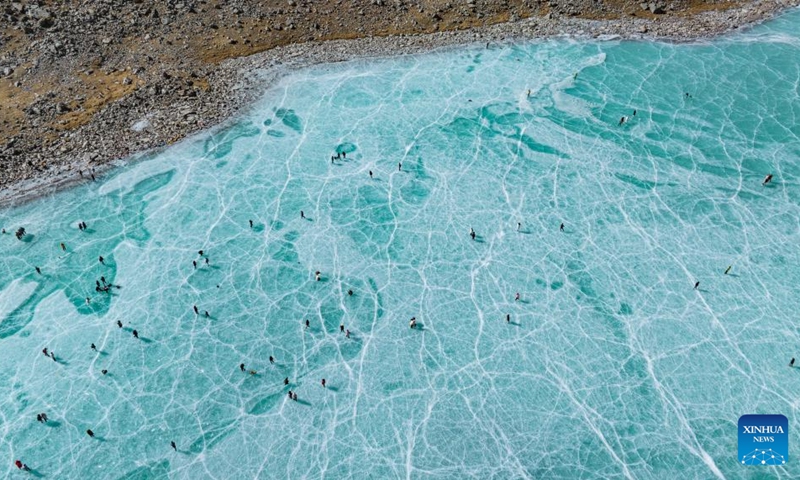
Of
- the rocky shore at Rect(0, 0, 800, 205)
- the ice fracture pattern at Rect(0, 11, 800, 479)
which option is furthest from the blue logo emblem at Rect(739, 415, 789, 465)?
the rocky shore at Rect(0, 0, 800, 205)

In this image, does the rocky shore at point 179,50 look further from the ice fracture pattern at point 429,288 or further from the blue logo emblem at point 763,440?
the blue logo emblem at point 763,440

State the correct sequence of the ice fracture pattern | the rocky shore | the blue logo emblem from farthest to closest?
the rocky shore → the ice fracture pattern → the blue logo emblem

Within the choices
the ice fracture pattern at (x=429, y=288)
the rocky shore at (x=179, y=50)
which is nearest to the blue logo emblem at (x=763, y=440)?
the ice fracture pattern at (x=429, y=288)

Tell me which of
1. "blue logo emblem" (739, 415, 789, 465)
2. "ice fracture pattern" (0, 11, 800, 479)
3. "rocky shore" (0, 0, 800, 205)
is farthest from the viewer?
"rocky shore" (0, 0, 800, 205)

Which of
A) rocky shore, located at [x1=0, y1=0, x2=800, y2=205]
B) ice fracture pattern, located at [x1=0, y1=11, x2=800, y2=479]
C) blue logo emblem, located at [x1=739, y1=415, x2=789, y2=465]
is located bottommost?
blue logo emblem, located at [x1=739, y1=415, x2=789, y2=465]

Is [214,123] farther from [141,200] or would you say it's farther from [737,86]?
[737,86]

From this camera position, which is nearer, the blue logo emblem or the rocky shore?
the blue logo emblem

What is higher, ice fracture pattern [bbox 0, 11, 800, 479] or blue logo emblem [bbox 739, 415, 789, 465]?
ice fracture pattern [bbox 0, 11, 800, 479]

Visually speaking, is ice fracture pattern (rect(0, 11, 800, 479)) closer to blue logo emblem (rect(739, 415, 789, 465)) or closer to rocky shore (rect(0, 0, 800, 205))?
blue logo emblem (rect(739, 415, 789, 465))
